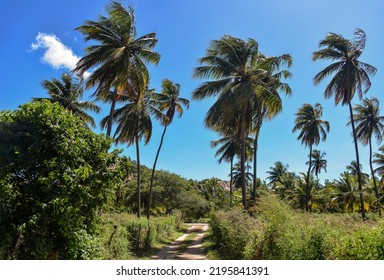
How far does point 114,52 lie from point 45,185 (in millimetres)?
9145

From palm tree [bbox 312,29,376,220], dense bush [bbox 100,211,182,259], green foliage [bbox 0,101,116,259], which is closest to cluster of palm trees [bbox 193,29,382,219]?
palm tree [bbox 312,29,376,220]

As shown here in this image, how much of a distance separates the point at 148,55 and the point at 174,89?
41.4ft

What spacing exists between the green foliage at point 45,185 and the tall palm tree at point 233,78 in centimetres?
1092

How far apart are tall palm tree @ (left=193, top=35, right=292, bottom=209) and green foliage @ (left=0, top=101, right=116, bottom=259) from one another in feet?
35.8

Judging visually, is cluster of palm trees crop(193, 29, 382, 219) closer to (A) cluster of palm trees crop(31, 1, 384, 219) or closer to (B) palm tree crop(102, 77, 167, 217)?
(A) cluster of palm trees crop(31, 1, 384, 219)

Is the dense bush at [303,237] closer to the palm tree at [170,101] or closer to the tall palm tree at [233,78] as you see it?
the tall palm tree at [233,78]

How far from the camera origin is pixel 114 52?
14109mm

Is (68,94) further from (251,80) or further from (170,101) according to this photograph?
(251,80)

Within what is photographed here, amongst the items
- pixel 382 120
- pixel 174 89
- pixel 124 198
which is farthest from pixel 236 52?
pixel 124 198

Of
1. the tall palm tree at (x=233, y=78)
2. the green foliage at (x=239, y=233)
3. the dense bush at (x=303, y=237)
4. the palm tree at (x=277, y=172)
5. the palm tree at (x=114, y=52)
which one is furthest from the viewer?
the palm tree at (x=277, y=172)

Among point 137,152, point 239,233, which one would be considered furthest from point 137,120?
point 239,233

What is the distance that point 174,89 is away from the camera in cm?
2864

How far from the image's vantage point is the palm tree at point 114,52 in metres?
14.6

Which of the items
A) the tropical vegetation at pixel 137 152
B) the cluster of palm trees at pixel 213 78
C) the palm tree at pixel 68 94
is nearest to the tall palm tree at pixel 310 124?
the tropical vegetation at pixel 137 152
